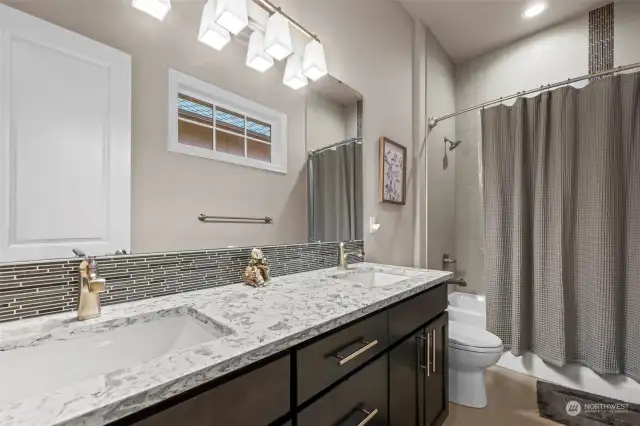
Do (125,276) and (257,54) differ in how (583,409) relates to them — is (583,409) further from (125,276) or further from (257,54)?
(257,54)

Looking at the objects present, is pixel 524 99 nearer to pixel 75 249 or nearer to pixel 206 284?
pixel 206 284

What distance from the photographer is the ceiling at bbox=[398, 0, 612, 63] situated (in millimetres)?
2207

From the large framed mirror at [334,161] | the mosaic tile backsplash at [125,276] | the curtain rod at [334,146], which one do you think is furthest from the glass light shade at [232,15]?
the mosaic tile backsplash at [125,276]

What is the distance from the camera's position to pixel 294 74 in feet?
4.77

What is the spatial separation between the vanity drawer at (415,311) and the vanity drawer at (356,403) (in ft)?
0.40

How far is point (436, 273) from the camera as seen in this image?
57.7 inches

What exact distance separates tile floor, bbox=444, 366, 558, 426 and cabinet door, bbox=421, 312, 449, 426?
281 millimetres

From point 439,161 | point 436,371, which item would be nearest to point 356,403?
point 436,371

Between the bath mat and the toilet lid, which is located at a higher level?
the toilet lid

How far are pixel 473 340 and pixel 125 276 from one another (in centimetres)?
→ 180

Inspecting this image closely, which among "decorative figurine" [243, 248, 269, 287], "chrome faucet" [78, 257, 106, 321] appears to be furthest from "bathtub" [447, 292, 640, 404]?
"chrome faucet" [78, 257, 106, 321]

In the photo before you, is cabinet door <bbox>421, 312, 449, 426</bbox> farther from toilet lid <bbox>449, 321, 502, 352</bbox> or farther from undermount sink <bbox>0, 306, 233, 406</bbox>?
undermount sink <bbox>0, 306, 233, 406</bbox>

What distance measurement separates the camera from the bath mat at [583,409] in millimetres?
1571

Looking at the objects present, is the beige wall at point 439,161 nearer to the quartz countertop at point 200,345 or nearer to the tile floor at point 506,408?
the tile floor at point 506,408
